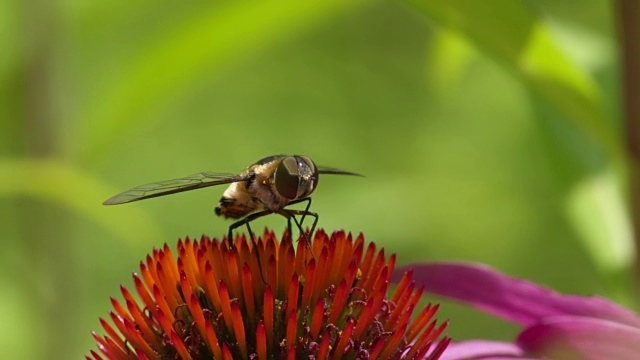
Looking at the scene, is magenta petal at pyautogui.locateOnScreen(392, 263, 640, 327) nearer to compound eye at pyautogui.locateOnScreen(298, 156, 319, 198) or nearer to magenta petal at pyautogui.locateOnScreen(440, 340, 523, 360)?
magenta petal at pyautogui.locateOnScreen(440, 340, 523, 360)

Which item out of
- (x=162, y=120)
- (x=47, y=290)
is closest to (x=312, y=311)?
(x=47, y=290)

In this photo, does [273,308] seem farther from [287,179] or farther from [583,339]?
[583,339]

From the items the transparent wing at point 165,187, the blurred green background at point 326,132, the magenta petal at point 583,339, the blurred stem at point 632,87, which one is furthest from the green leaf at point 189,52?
the magenta petal at point 583,339

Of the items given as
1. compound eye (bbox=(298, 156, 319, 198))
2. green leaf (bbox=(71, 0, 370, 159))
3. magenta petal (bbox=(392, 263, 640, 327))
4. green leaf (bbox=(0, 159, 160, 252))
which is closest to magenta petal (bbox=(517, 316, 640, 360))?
magenta petal (bbox=(392, 263, 640, 327))

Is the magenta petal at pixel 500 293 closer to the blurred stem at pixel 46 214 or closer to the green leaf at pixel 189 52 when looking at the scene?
the green leaf at pixel 189 52

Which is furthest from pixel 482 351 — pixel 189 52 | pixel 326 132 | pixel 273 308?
pixel 326 132

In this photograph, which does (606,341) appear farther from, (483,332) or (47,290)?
(483,332)
